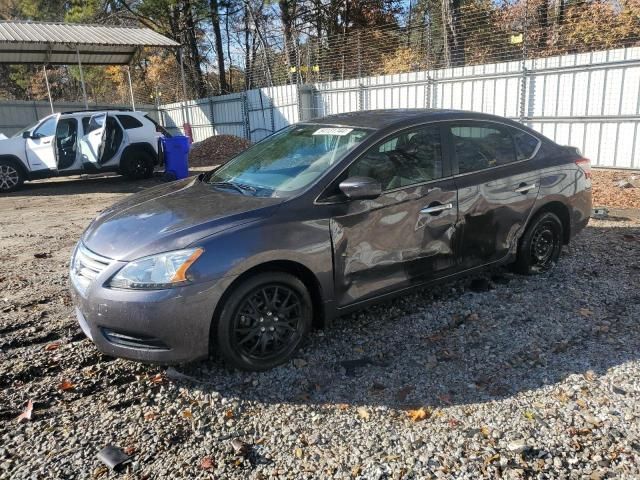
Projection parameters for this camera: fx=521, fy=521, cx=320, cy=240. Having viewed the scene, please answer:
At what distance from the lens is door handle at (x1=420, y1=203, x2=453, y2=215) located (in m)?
4.09

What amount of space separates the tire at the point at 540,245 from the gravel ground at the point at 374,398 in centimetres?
36

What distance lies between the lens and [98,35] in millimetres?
17859

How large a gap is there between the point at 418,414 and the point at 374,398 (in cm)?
30

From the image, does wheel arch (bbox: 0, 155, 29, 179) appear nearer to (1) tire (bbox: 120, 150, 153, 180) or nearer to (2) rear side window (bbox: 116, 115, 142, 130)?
(1) tire (bbox: 120, 150, 153, 180)

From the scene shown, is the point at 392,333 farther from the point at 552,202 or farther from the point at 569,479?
the point at 552,202

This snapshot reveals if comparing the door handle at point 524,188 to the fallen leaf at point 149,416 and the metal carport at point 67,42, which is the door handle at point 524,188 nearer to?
the fallen leaf at point 149,416

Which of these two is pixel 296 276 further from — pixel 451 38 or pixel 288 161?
pixel 451 38

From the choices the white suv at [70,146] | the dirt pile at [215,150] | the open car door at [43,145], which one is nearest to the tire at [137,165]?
the white suv at [70,146]

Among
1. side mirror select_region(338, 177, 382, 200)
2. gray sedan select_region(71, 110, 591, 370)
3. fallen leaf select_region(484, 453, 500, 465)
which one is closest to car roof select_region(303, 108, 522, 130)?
gray sedan select_region(71, 110, 591, 370)

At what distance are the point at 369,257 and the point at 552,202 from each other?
2348 mm

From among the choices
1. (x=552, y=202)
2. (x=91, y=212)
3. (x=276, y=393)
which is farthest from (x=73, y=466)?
(x=91, y=212)

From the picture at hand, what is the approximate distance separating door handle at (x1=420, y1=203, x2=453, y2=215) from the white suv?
10.7m

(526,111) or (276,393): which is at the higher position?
(526,111)

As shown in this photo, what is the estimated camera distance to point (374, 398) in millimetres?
3250
